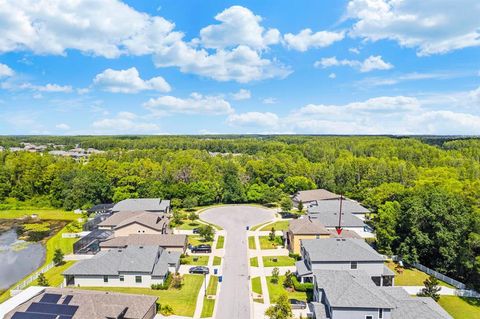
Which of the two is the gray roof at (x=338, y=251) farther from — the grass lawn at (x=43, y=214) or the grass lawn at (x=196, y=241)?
the grass lawn at (x=43, y=214)

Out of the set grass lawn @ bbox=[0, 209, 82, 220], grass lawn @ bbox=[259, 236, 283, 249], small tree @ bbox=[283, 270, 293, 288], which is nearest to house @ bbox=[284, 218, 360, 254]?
grass lawn @ bbox=[259, 236, 283, 249]

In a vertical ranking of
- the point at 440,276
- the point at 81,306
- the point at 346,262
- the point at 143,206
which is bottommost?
the point at 440,276

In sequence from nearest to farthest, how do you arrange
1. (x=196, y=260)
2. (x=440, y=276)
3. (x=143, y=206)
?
(x=440, y=276), (x=196, y=260), (x=143, y=206)

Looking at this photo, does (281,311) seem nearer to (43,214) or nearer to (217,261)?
(217,261)

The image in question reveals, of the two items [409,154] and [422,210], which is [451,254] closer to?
[422,210]

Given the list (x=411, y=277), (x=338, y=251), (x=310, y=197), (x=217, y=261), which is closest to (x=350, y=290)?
(x=338, y=251)

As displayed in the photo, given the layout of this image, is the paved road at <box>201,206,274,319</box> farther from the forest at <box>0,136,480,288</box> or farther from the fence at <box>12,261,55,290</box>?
the fence at <box>12,261,55,290</box>
